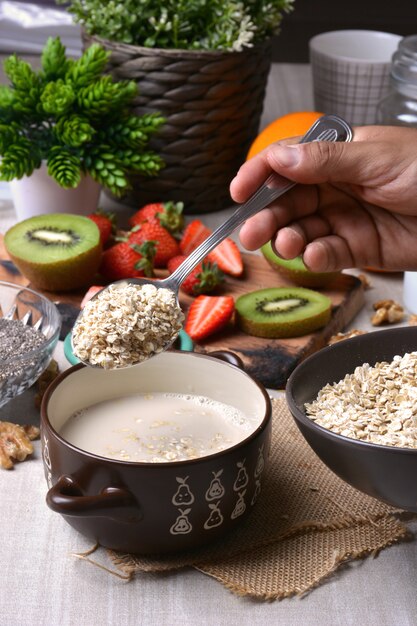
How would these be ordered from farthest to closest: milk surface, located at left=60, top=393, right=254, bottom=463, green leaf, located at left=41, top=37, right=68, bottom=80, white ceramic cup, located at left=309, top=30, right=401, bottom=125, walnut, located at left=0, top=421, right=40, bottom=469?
white ceramic cup, located at left=309, top=30, right=401, bottom=125 → green leaf, located at left=41, top=37, right=68, bottom=80 → walnut, located at left=0, top=421, right=40, bottom=469 → milk surface, located at left=60, top=393, right=254, bottom=463

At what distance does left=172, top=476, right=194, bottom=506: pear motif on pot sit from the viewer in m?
0.83

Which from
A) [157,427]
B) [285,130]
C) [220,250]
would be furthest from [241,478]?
[285,130]

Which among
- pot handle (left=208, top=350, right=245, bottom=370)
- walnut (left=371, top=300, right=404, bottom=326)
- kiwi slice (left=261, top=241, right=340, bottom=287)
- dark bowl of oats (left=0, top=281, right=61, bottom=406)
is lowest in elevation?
walnut (left=371, top=300, right=404, bottom=326)

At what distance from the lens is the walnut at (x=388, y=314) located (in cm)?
136

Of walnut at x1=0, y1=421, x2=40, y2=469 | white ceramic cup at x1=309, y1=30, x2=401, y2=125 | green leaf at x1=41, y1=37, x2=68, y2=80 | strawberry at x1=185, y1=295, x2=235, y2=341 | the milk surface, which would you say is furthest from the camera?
white ceramic cup at x1=309, y1=30, x2=401, y2=125

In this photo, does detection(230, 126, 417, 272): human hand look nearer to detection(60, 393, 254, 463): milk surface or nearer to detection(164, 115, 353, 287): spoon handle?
detection(164, 115, 353, 287): spoon handle

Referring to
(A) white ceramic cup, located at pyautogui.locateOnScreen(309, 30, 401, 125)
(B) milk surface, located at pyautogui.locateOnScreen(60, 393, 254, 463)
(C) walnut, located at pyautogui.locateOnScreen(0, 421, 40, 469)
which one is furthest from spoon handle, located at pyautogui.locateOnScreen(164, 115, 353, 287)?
(A) white ceramic cup, located at pyautogui.locateOnScreen(309, 30, 401, 125)

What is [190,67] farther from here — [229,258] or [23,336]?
[23,336]

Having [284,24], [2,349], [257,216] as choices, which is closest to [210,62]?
[257,216]

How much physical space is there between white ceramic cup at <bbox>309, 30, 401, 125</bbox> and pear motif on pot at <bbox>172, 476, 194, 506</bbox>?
1127mm

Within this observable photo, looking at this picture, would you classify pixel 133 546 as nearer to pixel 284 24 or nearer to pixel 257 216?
pixel 257 216

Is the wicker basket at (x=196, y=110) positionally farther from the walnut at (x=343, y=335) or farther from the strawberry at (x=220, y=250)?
the walnut at (x=343, y=335)

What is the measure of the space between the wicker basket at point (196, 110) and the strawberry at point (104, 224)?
0.50ft

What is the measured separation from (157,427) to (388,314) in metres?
0.52
